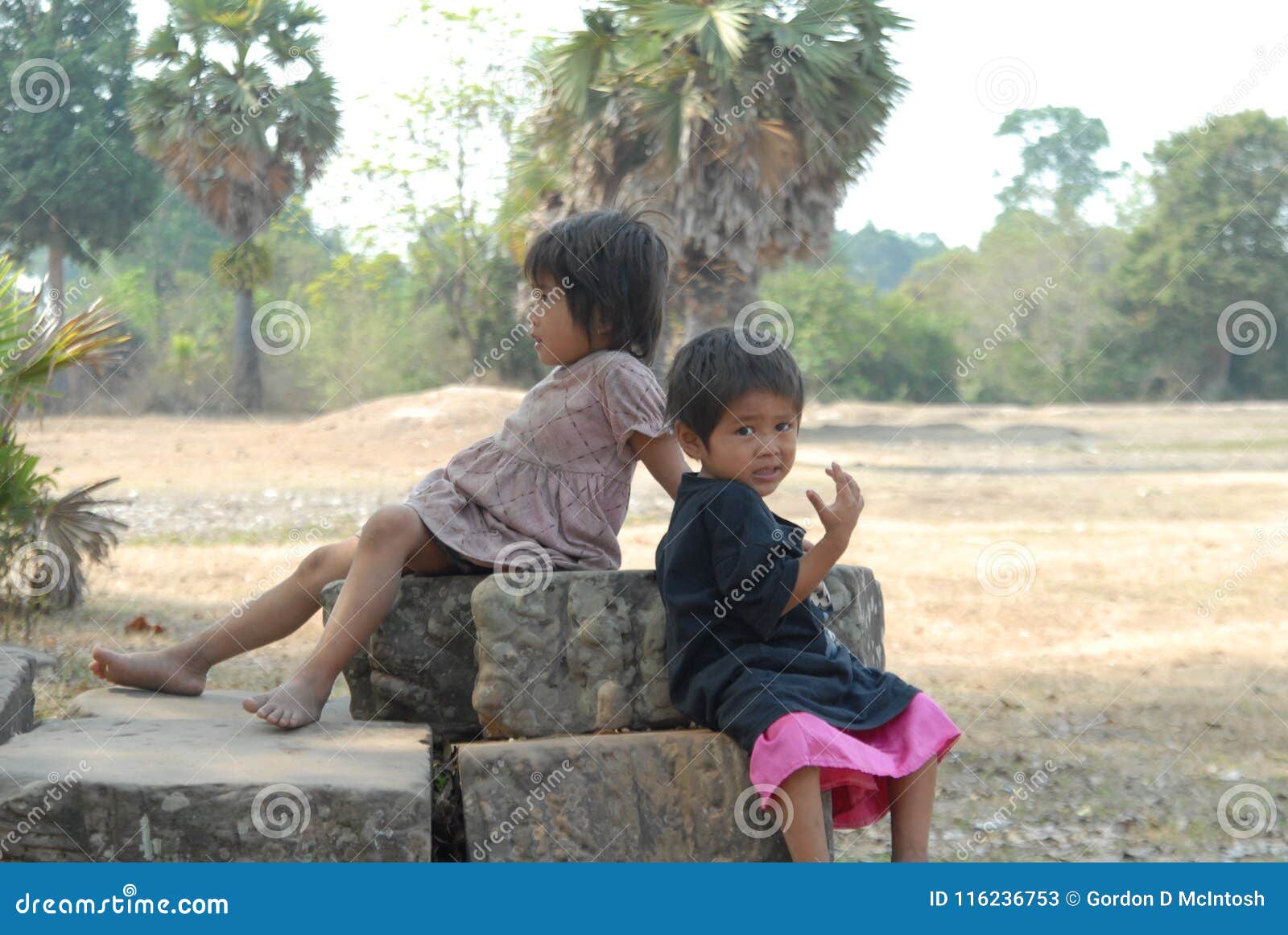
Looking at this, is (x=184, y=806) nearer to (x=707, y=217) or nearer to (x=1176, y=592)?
(x=1176, y=592)

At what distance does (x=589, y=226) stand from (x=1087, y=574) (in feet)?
26.1

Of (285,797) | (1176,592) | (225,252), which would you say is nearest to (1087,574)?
(1176,592)

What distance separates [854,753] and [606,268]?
141 centimetres

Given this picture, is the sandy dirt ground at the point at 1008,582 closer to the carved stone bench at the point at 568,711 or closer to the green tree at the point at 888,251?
the carved stone bench at the point at 568,711

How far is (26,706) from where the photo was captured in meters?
3.76
